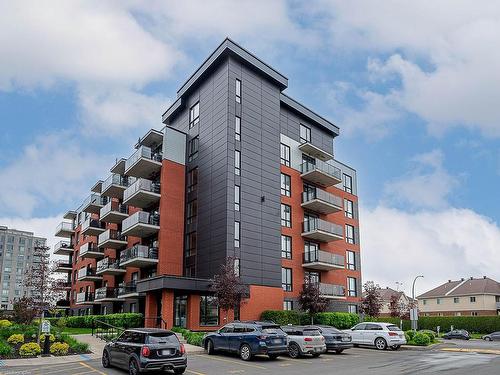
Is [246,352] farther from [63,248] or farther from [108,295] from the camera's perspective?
[63,248]

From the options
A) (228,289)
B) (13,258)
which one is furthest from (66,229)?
(13,258)

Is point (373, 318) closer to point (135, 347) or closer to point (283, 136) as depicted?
point (283, 136)

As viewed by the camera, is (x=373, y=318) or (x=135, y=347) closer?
(x=135, y=347)

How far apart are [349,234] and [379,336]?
22797 mm

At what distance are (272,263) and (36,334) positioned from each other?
58.7 ft

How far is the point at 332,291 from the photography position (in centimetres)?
4162

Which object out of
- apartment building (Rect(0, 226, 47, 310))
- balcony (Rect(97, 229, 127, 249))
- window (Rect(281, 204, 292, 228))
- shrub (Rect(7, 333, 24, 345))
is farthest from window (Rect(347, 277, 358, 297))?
apartment building (Rect(0, 226, 47, 310))

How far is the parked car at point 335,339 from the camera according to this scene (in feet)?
80.3

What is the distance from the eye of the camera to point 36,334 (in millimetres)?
25203

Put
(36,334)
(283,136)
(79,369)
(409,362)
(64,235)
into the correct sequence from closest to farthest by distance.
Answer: (79,369) → (409,362) → (36,334) → (283,136) → (64,235)

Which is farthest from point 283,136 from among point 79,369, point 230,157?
point 79,369

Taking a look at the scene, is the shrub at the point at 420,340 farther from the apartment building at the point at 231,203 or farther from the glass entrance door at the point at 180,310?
the glass entrance door at the point at 180,310

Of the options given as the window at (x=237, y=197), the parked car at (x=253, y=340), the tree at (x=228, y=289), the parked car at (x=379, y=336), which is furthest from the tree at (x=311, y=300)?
the parked car at (x=253, y=340)

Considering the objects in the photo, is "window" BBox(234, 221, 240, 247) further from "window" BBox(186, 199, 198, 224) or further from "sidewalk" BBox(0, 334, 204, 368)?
"sidewalk" BBox(0, 334, 204, 368)
